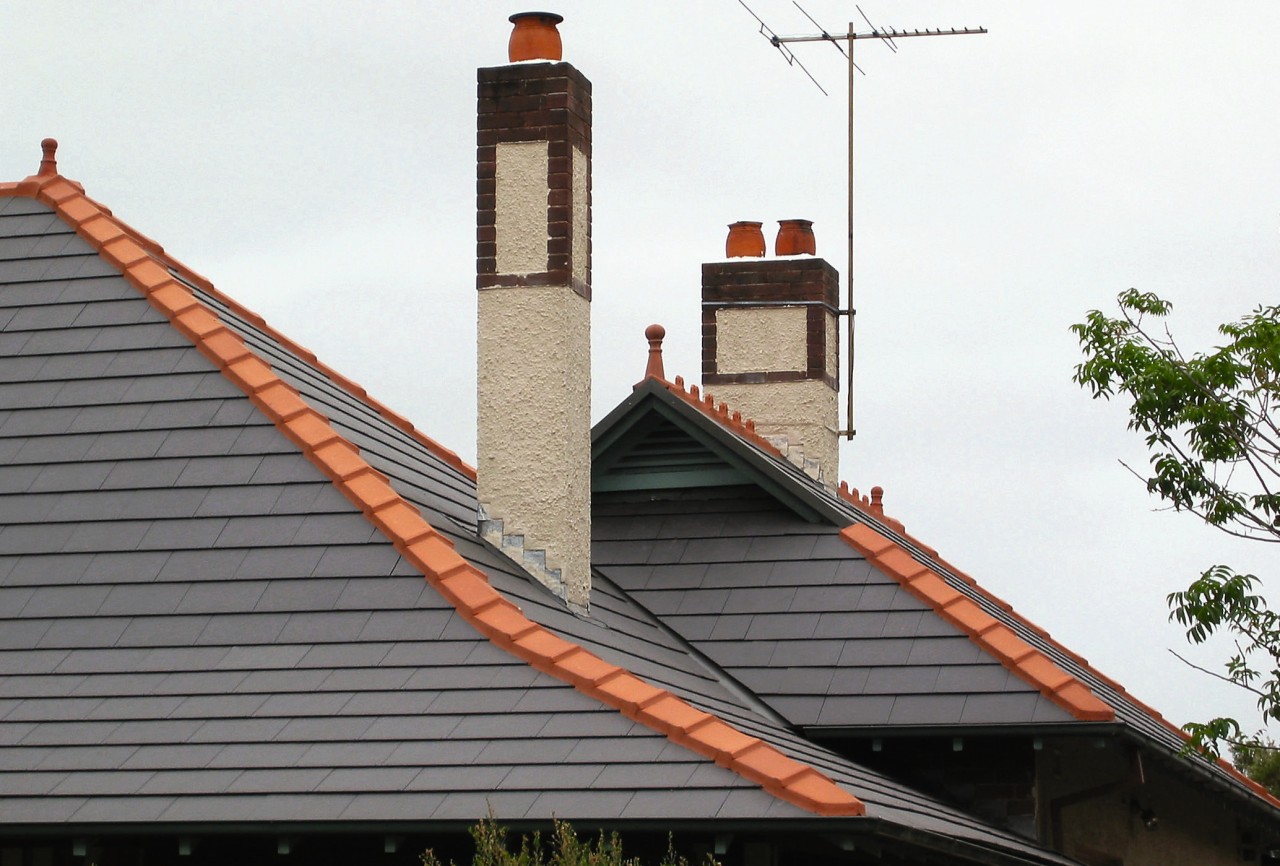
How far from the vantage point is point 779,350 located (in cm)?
2097

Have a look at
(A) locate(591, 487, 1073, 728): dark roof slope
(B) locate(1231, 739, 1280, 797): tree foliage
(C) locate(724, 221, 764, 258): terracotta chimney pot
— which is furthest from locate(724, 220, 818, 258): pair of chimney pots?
(B) locate(1231, 739, 1280, 797): tree foliage

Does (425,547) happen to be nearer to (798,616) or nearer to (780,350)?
(798,616)

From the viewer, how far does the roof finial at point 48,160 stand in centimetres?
1501

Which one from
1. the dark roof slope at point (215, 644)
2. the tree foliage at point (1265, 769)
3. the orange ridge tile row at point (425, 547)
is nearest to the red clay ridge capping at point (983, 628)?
the dark roof slope at point (215, 644)

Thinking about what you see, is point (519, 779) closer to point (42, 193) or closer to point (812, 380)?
point (42, 193)

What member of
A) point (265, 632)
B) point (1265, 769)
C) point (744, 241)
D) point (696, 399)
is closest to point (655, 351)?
point (696, 399)

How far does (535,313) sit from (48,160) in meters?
3.84

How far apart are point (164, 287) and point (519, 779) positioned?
501cm

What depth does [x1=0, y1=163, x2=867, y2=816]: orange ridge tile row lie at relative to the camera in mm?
10211

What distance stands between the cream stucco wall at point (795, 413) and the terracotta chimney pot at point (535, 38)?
688cm

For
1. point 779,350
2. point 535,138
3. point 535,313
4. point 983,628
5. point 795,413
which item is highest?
point 779,350

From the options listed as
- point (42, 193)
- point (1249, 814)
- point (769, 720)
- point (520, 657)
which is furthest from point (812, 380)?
point (520, 657)

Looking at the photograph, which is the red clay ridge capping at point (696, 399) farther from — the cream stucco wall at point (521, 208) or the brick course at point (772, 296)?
the cream stucco wall at point (521, 208)

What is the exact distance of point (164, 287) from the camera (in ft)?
45.2
